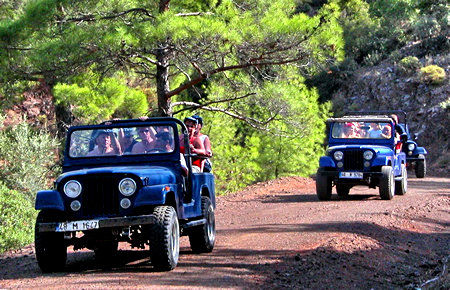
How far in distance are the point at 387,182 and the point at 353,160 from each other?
3.14ft

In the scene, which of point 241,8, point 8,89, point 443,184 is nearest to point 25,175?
point 8,89

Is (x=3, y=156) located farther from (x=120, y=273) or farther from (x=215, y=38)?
(x=120, y=273)

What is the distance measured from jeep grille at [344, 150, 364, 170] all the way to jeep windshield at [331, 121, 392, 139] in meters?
1.22

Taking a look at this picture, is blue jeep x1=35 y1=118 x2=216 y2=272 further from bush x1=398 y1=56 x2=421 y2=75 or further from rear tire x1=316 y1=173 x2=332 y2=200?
bush x1=398 y1=56 x2=421 y2=75

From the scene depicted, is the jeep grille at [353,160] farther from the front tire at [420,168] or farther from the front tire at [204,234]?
the front tire at [420,168]

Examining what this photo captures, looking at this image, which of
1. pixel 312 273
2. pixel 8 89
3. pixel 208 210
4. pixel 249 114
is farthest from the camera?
pixel 249 114

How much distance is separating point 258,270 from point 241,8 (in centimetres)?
1195

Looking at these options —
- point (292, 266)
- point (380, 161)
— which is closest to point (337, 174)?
point (380, 161)

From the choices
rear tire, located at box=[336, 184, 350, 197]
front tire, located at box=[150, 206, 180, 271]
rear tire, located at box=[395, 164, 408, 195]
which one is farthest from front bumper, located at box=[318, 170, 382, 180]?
front tire, located at box=[150, 206, 180, 271]

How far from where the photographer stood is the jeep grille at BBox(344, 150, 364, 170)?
1692cm

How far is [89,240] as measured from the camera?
27.6 feet

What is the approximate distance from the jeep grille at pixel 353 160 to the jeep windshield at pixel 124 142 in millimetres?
8424

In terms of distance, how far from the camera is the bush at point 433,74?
130 feet

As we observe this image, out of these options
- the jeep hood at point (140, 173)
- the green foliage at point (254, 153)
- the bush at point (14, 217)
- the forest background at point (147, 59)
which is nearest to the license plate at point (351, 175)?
the forest background at point (147, 59)
